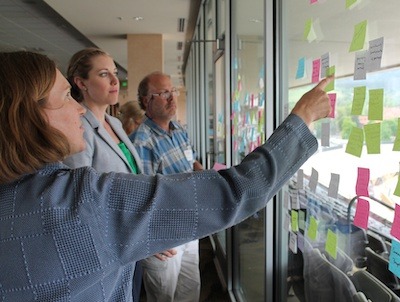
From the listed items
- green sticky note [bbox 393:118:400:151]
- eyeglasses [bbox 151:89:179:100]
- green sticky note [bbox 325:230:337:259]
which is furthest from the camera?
eyeglasses [bbox 151:89:179:100]

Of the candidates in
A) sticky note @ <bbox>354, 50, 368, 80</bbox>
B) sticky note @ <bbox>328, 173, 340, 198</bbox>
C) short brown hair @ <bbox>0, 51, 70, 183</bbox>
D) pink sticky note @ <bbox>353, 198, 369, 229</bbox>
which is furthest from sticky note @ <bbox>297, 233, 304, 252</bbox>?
short brown hair @ <bbox>0, 51, 70, 183</bbox>

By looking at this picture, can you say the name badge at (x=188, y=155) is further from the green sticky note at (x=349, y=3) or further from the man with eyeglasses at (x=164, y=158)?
the green sticky note at (x=349, y=3)

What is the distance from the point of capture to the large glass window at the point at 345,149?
1.01 metres

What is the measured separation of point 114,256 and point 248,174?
0.35 meters

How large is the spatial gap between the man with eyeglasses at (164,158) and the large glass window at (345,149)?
755 mm

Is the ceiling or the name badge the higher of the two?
the ceiling

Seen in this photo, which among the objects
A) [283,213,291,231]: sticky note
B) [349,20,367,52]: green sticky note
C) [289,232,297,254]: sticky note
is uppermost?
[349,20,367,52]: green sticky note

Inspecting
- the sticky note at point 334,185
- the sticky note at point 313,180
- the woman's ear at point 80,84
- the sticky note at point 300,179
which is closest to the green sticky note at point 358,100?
the sticky note at point 334,185

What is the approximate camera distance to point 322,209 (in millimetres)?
1451

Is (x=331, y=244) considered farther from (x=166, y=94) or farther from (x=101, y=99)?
(x=166, y=94)

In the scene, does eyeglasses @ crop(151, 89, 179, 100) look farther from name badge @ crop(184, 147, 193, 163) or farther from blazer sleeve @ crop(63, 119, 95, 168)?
blazer sleeve @ crop(63, 119, 95, 168)

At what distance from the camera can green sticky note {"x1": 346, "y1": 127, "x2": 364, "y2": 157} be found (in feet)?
3.69

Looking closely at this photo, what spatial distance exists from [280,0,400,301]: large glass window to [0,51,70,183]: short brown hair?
81cm

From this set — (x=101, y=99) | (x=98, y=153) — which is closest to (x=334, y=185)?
(x=98, y=153)
